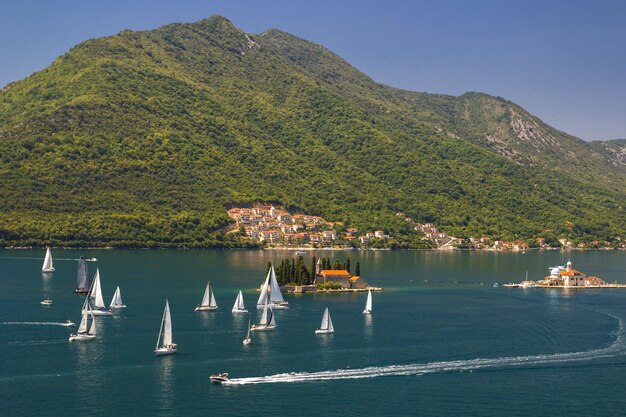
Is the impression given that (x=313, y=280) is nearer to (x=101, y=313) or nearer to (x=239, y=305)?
(x=239, y=305)

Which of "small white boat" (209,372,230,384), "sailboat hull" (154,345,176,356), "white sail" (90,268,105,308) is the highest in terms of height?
"white sail" (90,268,105,308)

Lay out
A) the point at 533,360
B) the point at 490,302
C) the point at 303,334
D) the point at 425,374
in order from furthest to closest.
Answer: the point at 490,302, the point at 303,334, the point at 533,360, the point at 425,374

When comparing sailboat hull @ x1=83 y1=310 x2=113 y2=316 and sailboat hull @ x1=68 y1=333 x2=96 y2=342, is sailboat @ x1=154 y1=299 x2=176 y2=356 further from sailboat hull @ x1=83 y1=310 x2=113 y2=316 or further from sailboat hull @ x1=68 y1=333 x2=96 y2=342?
sailboat hull @ x1=83 y1=310 x2=113 y2=316

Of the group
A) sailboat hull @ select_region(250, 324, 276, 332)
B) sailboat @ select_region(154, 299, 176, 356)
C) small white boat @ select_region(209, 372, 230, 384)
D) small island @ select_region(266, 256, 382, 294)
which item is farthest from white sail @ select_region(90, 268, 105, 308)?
small white boat @ select_region(209, 372, 230, 384)

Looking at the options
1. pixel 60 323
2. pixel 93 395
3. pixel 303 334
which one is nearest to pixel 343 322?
pixel 303 334

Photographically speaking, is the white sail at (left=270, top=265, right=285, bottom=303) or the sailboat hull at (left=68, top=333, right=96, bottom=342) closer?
the sailboat hull at (left=68, top=333, right=96, bottom=342)

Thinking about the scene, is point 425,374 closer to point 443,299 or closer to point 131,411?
point 131,411
